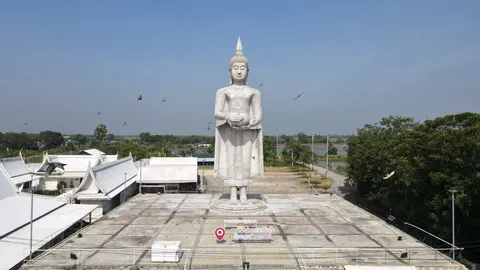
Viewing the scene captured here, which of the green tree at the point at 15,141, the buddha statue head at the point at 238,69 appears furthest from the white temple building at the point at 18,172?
the green tree at the point at 15,141

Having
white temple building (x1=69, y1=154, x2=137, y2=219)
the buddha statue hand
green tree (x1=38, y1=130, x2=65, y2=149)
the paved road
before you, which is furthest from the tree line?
green tree (x1=38, y1=130, x2=65, y2=149)

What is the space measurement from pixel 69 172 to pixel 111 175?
16.2 meters

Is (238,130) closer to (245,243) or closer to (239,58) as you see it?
(239,58)

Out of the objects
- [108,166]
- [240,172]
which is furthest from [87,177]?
[240,172]

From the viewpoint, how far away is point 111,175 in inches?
1336

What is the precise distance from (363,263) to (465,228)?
11835mm

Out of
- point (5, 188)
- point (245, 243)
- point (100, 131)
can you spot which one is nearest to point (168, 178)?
point (5, 188)

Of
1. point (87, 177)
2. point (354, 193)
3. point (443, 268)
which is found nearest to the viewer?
point (443, 268)

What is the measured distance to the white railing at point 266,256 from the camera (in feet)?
48.5

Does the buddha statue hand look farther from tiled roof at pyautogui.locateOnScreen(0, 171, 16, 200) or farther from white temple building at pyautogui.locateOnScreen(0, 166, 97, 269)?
tiled roof at pyautogui.locateOnScreen(0, 171, 16, 200)

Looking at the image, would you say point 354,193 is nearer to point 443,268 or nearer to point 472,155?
point 472,155

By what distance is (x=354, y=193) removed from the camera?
46656 mm

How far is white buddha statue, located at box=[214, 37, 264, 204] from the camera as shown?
2380 centimetres

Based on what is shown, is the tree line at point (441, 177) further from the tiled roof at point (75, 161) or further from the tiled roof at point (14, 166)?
the tiled roof at point (14, 166)
